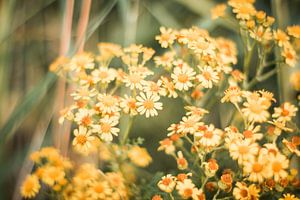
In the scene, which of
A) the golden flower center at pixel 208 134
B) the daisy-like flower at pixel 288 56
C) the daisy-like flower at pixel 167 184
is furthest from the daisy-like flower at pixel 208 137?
the daisy-like flower at pixel 288 56

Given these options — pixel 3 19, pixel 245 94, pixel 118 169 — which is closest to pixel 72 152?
pixel 118 169

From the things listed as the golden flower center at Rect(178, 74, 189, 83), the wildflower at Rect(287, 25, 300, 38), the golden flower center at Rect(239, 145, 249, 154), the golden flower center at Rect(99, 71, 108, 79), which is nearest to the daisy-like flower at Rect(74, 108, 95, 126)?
the golden flower center at Rect(99, 71, 108, 79)

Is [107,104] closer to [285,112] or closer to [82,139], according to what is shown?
[82,139]

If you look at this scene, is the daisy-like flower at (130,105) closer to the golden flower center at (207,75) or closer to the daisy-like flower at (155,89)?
the daisy-like flower at (155,89)

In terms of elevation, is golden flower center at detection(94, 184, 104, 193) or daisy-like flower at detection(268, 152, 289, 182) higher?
daisy-like flower at detection(268, 152, 289, 182)

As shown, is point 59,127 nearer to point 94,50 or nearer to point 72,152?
point 72,152

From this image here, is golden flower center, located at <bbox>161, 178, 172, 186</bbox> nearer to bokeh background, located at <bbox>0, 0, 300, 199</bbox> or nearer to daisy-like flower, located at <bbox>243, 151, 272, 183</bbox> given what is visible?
daisy-like flower, located at <bbox>243, 151, 272, 183</bbox>
